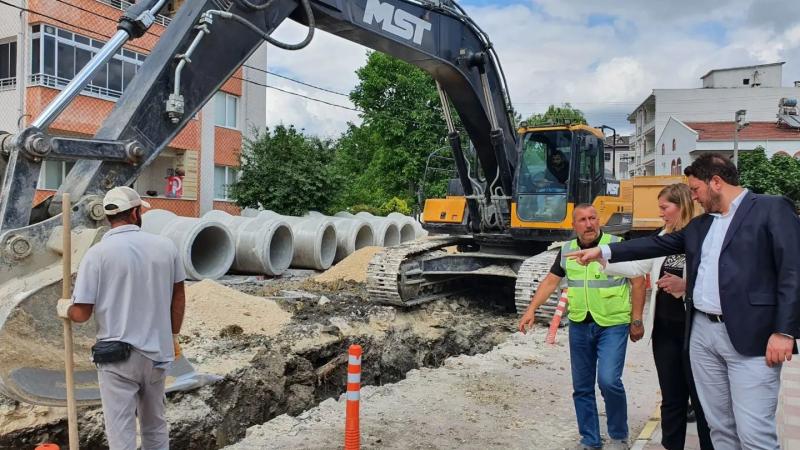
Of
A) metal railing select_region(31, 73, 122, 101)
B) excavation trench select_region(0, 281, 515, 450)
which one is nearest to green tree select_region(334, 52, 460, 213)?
metal railing select_region(31, 73, 122, 101)

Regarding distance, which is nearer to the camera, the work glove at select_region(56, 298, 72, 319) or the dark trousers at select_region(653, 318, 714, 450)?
the work glove at select_region(56, 298, 72, 319)

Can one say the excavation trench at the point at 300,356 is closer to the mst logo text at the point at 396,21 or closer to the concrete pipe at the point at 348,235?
the mst logo text at the point at 396,21

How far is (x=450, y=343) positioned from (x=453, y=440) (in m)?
4.35

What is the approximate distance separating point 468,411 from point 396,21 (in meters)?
4.41

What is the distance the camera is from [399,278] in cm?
1032

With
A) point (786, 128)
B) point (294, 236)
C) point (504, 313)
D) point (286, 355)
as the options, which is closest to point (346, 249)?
point (294, 236)

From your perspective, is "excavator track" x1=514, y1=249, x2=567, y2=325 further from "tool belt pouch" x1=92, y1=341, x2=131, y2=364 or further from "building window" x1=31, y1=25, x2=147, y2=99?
"building window" x1=31, y1=25, x2=147, y2=99

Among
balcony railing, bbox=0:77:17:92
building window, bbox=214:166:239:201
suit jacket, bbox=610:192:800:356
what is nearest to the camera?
suit jacket, bbox=610:192:800:356

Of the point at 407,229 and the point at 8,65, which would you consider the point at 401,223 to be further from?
the point at 8,65

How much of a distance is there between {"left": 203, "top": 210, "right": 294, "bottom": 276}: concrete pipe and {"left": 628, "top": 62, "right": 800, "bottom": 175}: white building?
4026cm

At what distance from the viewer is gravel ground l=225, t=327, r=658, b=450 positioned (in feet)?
16.9

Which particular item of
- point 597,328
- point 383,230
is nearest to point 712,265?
point 597,328

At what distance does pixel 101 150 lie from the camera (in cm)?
454

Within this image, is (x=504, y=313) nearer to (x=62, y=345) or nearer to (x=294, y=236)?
(x=294, y=236)
